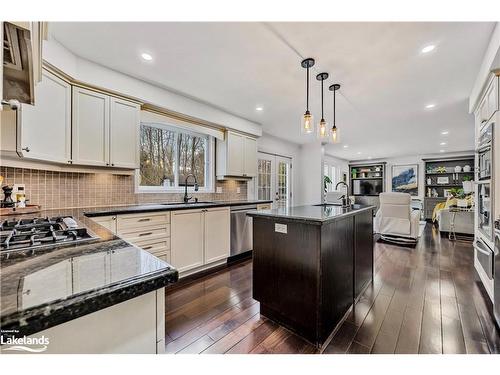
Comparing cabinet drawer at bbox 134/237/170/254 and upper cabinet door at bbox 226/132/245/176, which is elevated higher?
upper cabinet door at bbox 226/132/245/176

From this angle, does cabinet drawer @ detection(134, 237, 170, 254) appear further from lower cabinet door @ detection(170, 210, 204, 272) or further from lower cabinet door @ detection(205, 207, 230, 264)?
lower cabinet door @ detection(205, 207, 230, 264)

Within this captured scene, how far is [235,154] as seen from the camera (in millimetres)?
3992

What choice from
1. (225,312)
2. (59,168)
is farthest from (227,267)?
(59,168)

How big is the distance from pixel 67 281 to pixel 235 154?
353cm

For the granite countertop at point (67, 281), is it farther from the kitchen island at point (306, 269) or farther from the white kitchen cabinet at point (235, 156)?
the white kitchen cabinet at point (235, 156)

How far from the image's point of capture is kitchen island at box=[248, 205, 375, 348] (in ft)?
5.33

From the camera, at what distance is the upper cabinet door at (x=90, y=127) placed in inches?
90.4

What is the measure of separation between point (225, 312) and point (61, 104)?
8.26ft

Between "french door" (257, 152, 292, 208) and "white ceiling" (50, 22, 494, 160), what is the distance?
1.73 m

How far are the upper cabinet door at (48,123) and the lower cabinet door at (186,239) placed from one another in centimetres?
128

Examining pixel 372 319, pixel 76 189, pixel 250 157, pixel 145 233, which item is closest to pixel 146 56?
pixel 76 189

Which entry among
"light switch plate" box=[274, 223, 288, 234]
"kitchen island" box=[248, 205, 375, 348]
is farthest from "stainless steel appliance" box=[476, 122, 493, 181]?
"light switch plate" box=[274, 223, 288, 234]

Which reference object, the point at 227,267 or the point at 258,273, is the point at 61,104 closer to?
the point at 258,273

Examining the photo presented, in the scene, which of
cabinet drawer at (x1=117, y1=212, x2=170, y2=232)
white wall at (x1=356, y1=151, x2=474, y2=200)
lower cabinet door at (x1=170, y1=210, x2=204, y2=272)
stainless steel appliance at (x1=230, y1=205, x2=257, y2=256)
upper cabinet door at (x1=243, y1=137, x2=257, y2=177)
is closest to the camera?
cabinet drawer at (x1=117, y1=212, x2=170, y2=232)
